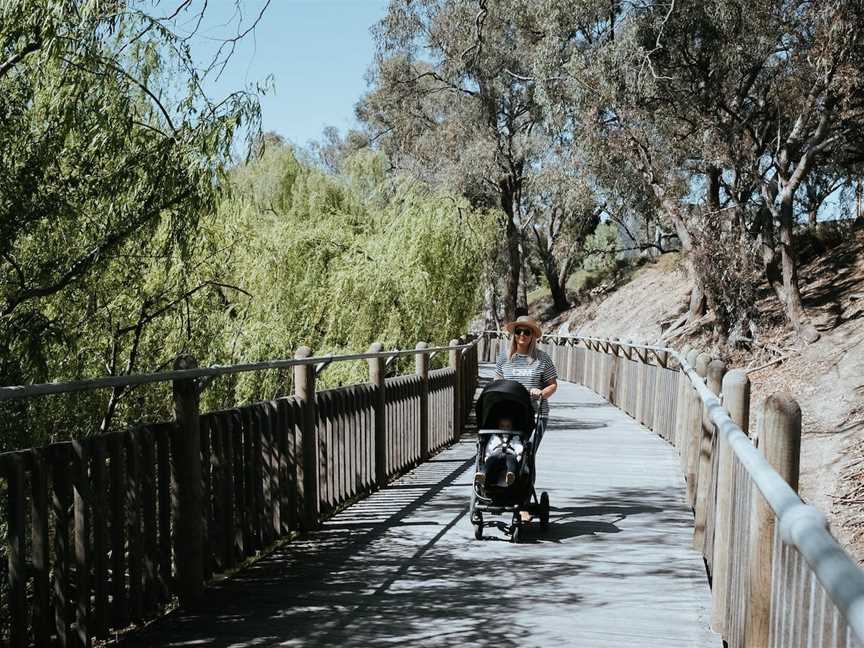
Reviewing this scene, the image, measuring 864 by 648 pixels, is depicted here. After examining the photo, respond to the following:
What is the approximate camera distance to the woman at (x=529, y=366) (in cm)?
812

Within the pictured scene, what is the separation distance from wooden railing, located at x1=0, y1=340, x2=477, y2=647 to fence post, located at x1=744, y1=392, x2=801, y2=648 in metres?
2.73

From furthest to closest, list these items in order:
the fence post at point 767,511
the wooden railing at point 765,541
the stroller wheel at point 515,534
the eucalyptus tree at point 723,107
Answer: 1. the eucalyptus tree at point 723,107
2. the stroller wheel at point 515,534
3. the fence post at point 767,511
4. the wooden railing at point 765,541

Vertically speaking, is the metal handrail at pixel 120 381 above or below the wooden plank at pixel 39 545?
above

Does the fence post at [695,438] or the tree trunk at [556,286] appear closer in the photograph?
the fence post at [695,438]

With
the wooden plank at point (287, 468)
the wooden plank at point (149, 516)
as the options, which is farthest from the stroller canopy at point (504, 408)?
the wooden plank at point (149, 516)

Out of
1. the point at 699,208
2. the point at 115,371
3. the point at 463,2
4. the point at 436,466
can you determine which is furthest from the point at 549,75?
the point at 115,371

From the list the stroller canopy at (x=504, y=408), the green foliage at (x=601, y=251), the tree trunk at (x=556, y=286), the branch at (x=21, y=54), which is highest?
the green foliage at (x=601, y=251)

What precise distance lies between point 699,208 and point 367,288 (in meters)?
12.6

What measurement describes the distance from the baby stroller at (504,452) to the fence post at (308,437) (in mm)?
1191

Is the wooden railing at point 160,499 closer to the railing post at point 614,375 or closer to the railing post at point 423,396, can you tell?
the railing post at point 423,396

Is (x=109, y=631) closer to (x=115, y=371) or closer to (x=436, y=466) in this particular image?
(x=115, y=371)

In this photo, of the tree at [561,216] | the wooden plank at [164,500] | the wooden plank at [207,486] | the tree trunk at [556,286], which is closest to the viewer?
the wooden plank at [164,500]

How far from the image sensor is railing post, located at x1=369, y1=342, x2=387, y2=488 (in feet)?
31.0

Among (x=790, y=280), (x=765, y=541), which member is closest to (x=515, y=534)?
(x=765, y=541)
